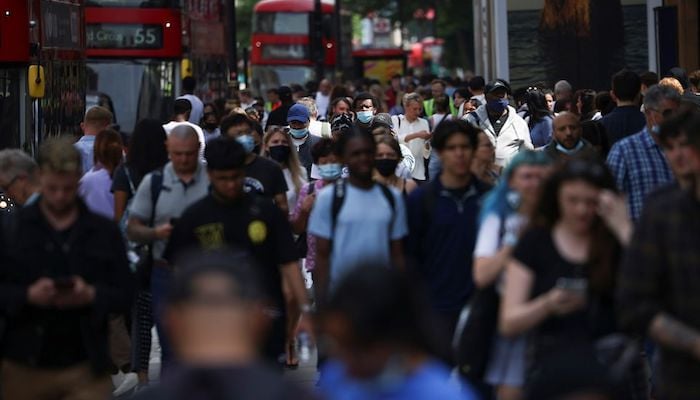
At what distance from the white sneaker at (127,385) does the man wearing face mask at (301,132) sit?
334cm

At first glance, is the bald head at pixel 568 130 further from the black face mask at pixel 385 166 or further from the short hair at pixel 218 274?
the short hair at pixel 218 274

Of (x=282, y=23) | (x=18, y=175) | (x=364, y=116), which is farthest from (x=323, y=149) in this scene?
(x=282, y=23)

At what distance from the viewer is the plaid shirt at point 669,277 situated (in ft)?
20.3

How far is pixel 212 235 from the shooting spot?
8.39 metres

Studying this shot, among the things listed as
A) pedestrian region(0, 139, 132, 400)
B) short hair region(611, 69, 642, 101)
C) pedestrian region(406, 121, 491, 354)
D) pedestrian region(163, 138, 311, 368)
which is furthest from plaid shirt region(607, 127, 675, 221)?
pedestrian region(0, 139, 132, 400)

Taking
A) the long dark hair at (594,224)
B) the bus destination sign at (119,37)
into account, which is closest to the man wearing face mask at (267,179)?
the long dark hair at (594,224)

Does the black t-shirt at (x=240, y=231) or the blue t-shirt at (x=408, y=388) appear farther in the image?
the black t-shirt at (x=240, y=231)

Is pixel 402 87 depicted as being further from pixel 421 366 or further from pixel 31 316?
pixel 421 366

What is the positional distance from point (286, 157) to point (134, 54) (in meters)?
14.5

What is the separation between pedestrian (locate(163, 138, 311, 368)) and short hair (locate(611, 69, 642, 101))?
4.62 m

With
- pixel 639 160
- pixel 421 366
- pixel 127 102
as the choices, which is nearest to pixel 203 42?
pixel 127 102

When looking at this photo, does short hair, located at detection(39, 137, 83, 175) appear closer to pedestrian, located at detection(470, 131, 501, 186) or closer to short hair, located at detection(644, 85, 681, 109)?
pedestrian, located at detection(470, 131, 501, 186)

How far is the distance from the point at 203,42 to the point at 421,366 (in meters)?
27.8

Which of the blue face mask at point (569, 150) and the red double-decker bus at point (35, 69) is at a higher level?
the red double-decker bus at point (35, 69)
